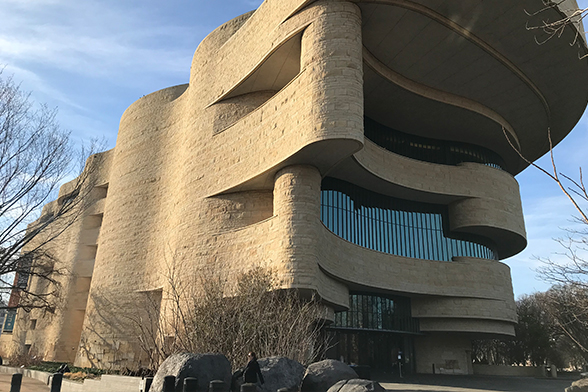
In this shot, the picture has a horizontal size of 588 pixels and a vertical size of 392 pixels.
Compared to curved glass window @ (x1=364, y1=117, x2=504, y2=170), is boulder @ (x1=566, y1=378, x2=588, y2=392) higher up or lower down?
lower down

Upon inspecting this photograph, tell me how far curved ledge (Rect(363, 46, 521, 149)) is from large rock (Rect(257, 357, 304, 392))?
52.5 feet

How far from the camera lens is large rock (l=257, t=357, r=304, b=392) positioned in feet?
31.3

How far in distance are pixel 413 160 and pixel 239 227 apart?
1127 cm

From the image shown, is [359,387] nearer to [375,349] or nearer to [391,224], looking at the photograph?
[375,349]

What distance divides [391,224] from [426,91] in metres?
7.75

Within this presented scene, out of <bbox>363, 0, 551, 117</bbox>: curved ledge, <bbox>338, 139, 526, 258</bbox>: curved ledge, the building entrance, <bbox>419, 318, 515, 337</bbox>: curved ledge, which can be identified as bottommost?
the building entrance

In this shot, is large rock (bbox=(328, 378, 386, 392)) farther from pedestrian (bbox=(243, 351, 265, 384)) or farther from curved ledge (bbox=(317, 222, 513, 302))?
curved ledge (bbox=(317, 222, 513, 302))

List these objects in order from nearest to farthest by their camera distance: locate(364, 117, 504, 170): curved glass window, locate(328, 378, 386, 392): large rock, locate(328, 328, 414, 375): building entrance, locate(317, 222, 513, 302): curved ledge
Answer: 1. locate(328, 378, 386, 392): large rock
2. locate(317, 222, 513, 302): curved ledge
3. locate(328, 328, 414, 375): building entrance
4. locate(364, 117, 504, 170): curved glass window

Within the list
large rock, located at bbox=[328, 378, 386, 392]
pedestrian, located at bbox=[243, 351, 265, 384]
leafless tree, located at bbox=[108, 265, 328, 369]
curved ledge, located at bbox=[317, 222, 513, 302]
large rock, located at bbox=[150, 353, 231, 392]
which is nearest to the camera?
large rock, located at bbox=[328, 378, 386, 392]

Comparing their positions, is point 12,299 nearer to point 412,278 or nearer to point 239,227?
point 239,227

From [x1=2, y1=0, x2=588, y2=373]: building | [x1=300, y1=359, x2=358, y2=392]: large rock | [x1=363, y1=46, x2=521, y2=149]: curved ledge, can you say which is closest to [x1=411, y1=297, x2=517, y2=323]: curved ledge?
[x1=2, y1=0, x2=588, y2=373]: building

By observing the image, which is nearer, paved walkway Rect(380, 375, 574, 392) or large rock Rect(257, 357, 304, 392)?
large rock Rect(257, 357, 304, 392)

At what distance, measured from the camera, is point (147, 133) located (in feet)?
101

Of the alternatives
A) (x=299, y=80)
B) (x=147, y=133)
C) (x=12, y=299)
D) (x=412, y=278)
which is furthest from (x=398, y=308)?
(x=12, y=299)
